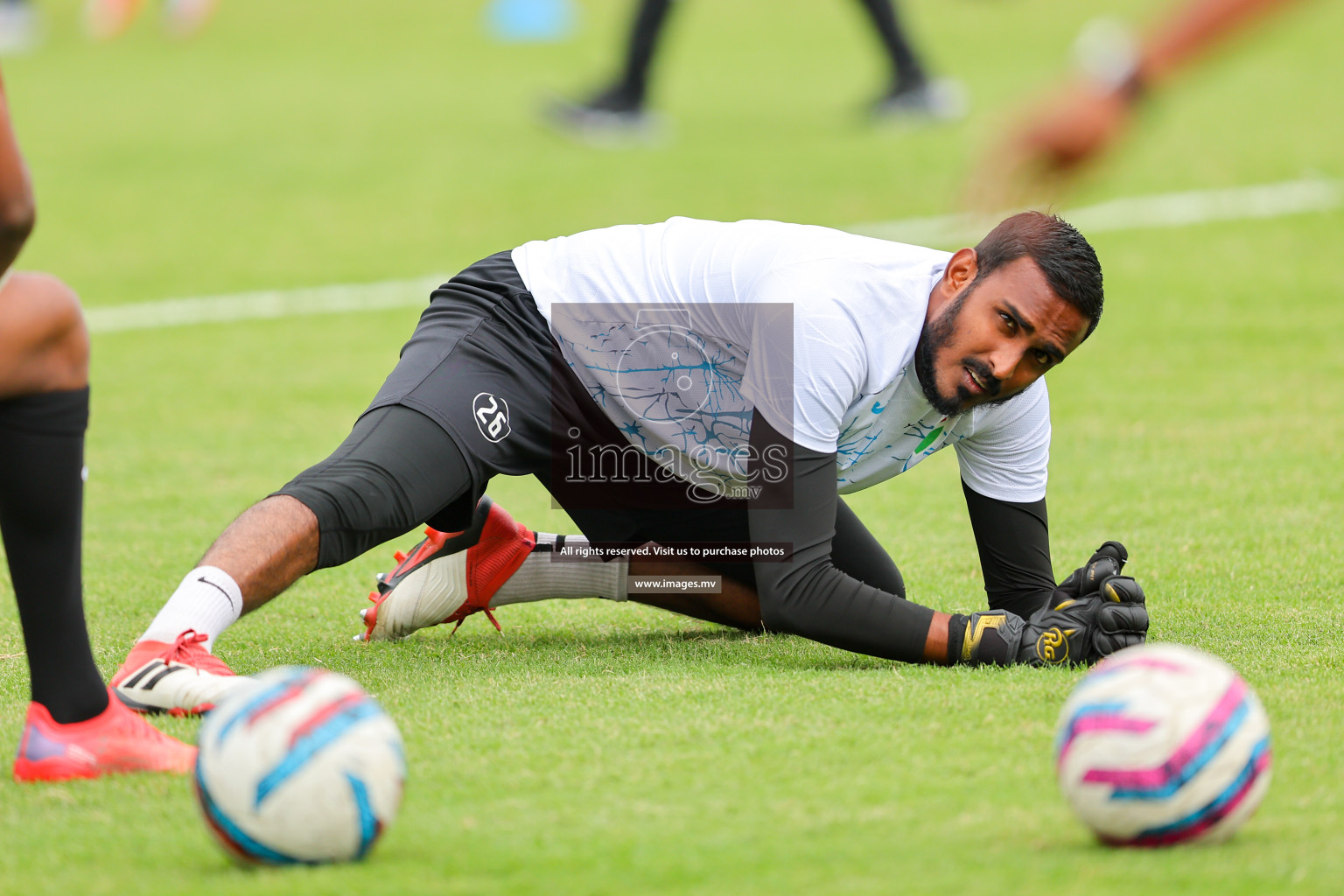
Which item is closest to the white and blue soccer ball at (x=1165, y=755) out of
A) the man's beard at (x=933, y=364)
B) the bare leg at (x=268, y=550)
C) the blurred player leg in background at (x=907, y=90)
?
the man's beard at (x=933, y=364)

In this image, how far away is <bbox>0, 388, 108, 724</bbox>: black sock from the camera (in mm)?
3377

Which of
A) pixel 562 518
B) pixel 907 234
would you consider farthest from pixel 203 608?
pixel 907 234

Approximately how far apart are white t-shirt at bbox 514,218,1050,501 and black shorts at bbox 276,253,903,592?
0.10 m

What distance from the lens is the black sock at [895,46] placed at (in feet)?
42.2

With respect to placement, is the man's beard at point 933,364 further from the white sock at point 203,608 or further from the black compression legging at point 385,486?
the white sock at point 203,608

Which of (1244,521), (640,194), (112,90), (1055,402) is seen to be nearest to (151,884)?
(1244,521)

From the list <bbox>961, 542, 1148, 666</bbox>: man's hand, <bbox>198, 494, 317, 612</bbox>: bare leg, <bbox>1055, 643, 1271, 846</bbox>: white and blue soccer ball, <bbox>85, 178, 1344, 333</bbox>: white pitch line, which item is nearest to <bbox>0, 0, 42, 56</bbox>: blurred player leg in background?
<bbox>85, 178, 1344, 333</bbox>: white pitch line

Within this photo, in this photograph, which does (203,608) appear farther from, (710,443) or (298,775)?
Answer: (710,443)

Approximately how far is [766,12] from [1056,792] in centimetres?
1947

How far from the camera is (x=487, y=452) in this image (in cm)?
451

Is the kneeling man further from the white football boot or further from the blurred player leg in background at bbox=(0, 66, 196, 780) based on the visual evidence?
the blurred player leg in background at bbox=(0, 66, 196, 780)

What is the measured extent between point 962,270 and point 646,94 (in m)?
10.4

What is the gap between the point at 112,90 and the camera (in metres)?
18.0

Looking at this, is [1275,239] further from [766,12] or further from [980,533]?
[766,12]
